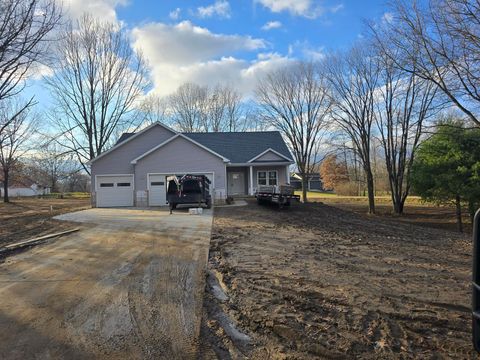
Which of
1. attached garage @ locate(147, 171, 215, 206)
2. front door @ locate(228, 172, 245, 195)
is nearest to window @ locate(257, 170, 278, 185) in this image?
front door @ locate(228, 172, 245, 195)

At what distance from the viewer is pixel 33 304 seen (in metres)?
5.63

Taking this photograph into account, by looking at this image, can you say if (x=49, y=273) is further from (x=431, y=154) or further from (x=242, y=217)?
(x=431, y=154)

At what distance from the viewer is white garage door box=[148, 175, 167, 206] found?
90.5ft

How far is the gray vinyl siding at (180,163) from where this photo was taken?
90.2 feet

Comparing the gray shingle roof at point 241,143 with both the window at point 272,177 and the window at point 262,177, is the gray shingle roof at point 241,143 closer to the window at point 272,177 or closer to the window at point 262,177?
the window at point 262,177

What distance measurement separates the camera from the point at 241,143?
3506 centimetres

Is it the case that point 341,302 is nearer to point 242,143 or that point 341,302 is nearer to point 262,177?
point 262,177

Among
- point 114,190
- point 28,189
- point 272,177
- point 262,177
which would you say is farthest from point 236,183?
point 28,189

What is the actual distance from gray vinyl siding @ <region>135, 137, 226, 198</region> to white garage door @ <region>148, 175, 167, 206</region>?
1.31 feet

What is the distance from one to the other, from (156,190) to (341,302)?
23.5 metres

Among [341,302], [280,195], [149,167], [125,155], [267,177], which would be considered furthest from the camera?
[267,177]

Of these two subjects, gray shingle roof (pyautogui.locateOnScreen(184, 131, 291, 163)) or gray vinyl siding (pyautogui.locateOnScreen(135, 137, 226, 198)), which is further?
gray shingle roof (pyautogui.locateOnScreen(184, 131, 291, 163))

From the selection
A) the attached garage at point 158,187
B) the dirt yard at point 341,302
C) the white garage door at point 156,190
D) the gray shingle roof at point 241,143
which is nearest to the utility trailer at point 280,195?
the attached garage at point 158,187

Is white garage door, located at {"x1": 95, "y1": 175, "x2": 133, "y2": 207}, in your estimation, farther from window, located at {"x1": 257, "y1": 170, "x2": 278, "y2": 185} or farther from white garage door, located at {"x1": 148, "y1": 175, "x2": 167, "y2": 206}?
window, located at {"x1": 257, "y1": 170, "x2": 278, "y2": 185}
